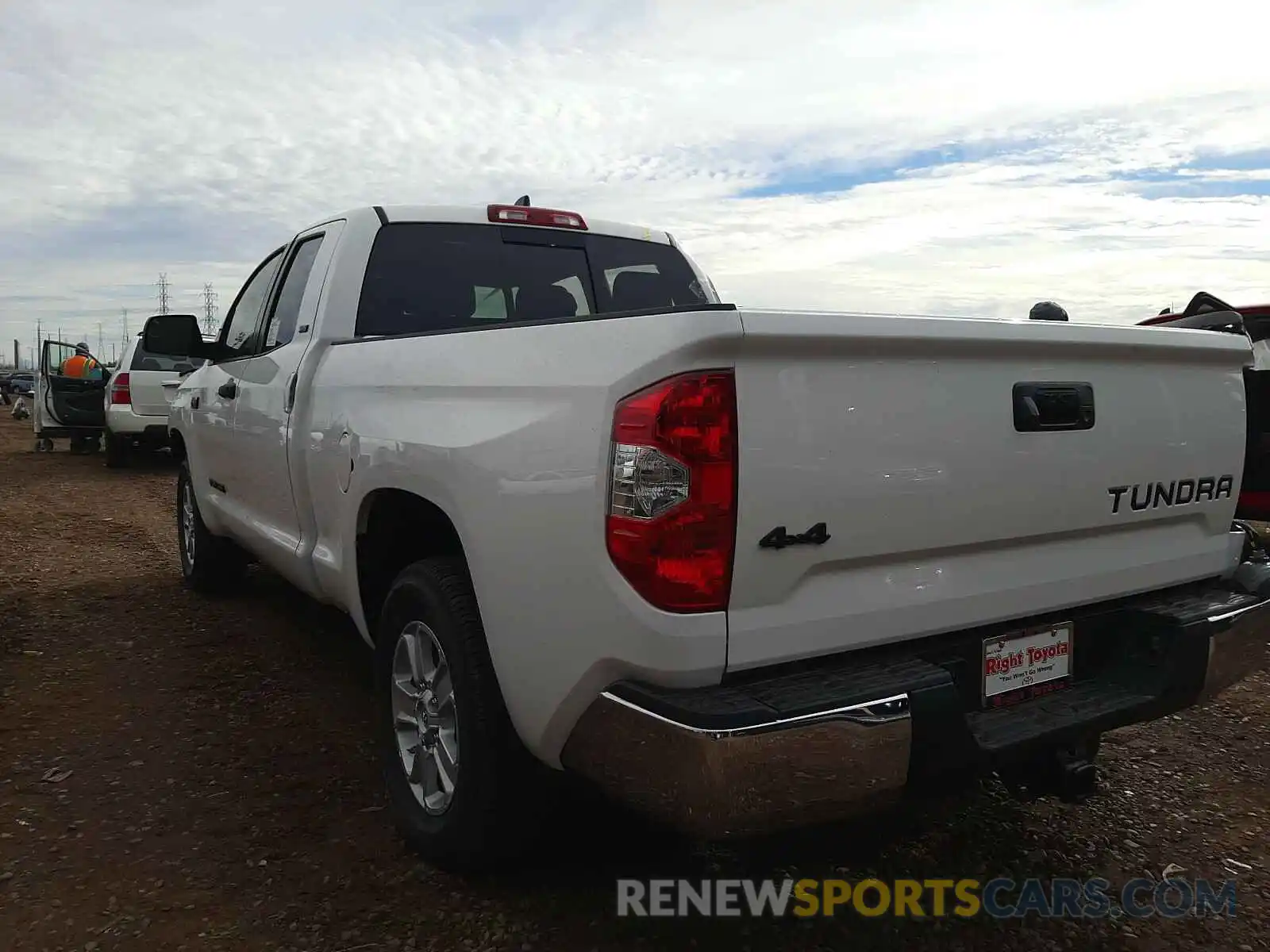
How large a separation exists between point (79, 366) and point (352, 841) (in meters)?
14.3

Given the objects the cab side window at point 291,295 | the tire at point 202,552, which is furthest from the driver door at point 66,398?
the cab side window at point 291,295

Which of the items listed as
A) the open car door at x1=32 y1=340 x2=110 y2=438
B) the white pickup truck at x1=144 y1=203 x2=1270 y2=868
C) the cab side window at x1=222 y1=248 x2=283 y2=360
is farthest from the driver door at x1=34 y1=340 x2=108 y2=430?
the white pickup truck at x1=144 y1=203 x2=1270 y2=868

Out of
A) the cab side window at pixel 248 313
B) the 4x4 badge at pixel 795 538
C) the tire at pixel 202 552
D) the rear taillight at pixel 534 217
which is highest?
the rear taillight at pixel 534 217

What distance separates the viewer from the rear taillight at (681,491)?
6.35 ft

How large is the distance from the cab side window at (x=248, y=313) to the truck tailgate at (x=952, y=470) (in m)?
3.19

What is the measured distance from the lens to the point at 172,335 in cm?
475

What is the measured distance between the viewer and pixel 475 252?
12.9 feet

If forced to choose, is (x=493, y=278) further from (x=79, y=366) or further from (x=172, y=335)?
(x=79, y=366)

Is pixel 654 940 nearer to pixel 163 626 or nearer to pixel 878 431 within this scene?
pixel 878 431

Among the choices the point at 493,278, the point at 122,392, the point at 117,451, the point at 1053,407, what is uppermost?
the point at 493,278

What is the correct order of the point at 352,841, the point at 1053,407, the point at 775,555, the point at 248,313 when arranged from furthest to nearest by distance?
the point at 248,313
the point at 352,841
the point at 1053,407
the point at 775,555

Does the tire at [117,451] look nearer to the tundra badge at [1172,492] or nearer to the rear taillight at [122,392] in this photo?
the rear taillight at [122,392]

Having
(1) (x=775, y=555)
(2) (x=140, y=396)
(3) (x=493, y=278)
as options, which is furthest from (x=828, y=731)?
(2) (x=140, y=396)

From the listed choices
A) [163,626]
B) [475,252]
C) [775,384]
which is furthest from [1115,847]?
[163,626]
